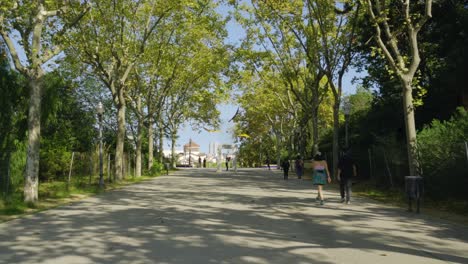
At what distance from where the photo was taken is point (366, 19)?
25.4m

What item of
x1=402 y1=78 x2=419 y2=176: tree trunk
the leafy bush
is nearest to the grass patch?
x1=402 y1=78 x2=419 y2=176: tree trunk

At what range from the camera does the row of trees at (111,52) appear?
574 inches

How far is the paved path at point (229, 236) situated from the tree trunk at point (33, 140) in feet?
5.03

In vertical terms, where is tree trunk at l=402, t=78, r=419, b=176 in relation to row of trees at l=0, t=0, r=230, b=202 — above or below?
below

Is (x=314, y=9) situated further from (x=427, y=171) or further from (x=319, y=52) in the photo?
(x=427, y=171)

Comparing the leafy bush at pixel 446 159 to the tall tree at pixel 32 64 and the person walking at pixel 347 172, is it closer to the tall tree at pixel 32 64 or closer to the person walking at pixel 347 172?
the person walking at pixel 347 172

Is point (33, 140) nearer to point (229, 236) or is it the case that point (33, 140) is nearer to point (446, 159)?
point (229, 236)

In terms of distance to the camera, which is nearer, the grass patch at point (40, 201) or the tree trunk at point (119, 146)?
the grass patch at point (40, 201)

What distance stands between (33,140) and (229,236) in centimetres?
863

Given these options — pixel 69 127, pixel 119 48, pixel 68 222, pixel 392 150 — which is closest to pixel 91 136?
pixel 69 127

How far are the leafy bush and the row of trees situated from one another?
12309 mm

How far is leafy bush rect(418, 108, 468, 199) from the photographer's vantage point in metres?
13.3

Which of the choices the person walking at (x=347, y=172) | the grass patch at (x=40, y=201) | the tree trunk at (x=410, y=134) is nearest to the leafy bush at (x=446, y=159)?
the tree trunk at (x=410, y=134)

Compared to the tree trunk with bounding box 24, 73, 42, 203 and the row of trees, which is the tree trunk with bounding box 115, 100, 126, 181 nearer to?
the row of trees
